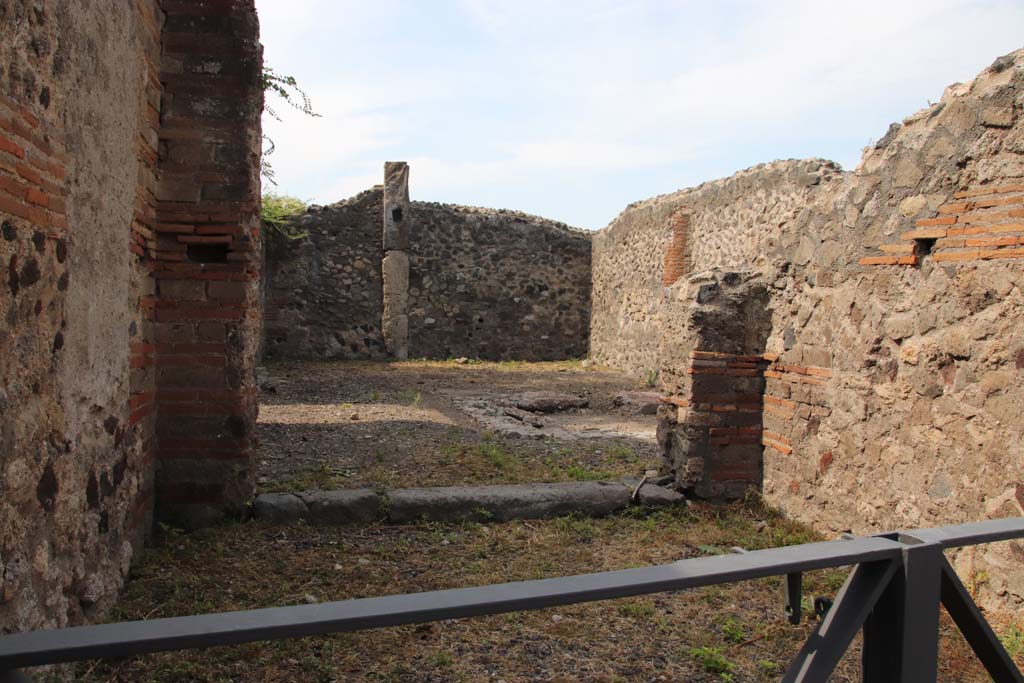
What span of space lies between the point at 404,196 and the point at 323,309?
2776 millimetres

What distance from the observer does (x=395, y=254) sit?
48.9ft

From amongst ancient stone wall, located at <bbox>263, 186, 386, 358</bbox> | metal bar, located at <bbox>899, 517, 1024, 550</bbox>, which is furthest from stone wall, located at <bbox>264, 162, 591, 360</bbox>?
metal bar, located at <bbox>899, 517, 1024, 550</bbox>

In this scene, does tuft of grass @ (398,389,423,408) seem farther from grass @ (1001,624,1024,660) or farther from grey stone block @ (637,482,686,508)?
grass @ (1001,624,1024,660)

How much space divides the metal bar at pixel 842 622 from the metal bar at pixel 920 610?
0.04 meters

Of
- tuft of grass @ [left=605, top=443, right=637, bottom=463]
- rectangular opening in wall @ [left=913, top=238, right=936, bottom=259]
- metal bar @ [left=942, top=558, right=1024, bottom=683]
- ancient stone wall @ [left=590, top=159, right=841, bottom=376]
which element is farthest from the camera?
ancient stone wall @ [left=590, top=159, right=841, bottom=376]

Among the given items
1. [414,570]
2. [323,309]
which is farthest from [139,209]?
[323,309]

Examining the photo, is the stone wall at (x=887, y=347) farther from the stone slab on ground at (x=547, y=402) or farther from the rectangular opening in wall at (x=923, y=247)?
the stone slab on ground at (x=547, y=402)

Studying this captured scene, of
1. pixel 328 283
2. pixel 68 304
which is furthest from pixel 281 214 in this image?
pixel 68 304

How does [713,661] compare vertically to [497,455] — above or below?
below

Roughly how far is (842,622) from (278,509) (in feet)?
12.1

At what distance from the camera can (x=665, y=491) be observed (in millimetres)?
5250

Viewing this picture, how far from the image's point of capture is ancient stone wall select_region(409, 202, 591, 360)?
15.6 meters

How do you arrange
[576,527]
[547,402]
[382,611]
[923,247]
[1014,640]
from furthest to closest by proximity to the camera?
[547,402] < [576,527] < [923,247] < [1014,640] < [382,611]

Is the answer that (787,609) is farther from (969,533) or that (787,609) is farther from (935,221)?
(935,221)
